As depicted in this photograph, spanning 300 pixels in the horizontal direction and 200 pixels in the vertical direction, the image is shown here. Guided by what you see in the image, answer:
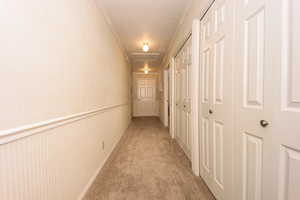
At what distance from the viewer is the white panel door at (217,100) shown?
1.23 metres

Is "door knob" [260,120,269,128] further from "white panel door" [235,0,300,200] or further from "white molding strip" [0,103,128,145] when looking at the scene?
"white molding strip" [0,103,128,145]

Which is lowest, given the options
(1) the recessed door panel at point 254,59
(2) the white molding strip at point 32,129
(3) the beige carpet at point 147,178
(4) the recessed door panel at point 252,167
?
(3) the beige carpet at point 147,178

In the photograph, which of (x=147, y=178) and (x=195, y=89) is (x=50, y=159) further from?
(x=195, y=89)

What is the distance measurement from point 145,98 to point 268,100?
7.36 m

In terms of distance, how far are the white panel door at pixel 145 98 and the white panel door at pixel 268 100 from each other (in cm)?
706

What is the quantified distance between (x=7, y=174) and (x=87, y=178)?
1.08 meters

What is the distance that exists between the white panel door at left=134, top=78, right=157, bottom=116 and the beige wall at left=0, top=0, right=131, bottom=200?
20.4 feet

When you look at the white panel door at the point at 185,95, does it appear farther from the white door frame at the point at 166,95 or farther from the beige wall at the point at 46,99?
the white door frame at the point at 166,95

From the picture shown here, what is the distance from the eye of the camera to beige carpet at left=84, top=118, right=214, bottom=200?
1575 mm

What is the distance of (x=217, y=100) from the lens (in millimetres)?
A: 1447

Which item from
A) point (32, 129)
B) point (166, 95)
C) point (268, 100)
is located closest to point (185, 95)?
point (268, 100)

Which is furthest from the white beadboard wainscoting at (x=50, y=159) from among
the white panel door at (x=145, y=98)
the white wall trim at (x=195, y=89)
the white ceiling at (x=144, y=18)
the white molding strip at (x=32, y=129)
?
the white panel door at (x=145, y=98)

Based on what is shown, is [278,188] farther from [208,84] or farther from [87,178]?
[87,178]

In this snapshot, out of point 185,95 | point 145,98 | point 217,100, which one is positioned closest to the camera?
point 217,100
